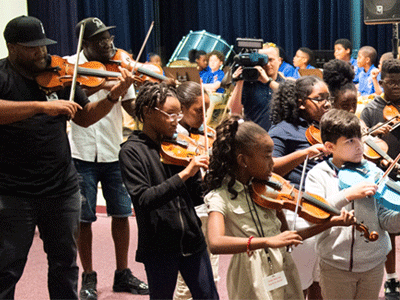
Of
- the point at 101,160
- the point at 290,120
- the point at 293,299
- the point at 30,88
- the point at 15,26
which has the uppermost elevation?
the point at 15,26

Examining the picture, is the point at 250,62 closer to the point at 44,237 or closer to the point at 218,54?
the point at 44,237

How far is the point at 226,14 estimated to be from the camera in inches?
411

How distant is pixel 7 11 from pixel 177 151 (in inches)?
190

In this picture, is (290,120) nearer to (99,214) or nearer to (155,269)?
(155,269)

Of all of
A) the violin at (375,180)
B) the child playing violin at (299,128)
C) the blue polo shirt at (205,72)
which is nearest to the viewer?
the violin at (375,180)

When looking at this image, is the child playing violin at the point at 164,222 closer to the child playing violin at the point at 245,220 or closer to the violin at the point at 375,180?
the child playing violin at the point at 245,220

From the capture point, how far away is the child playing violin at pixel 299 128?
8.74ft

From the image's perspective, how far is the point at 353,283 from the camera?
2309mm

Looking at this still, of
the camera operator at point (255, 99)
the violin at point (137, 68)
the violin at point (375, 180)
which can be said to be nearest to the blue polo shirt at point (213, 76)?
the camera operator at point (255, 99)

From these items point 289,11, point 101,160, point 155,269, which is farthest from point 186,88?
point 289,11

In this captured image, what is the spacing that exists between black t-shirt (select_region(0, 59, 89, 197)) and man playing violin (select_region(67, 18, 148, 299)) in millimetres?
772

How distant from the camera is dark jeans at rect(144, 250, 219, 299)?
2.28m

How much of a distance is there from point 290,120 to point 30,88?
4.02ft

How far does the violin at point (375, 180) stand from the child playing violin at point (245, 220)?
0.96ft
